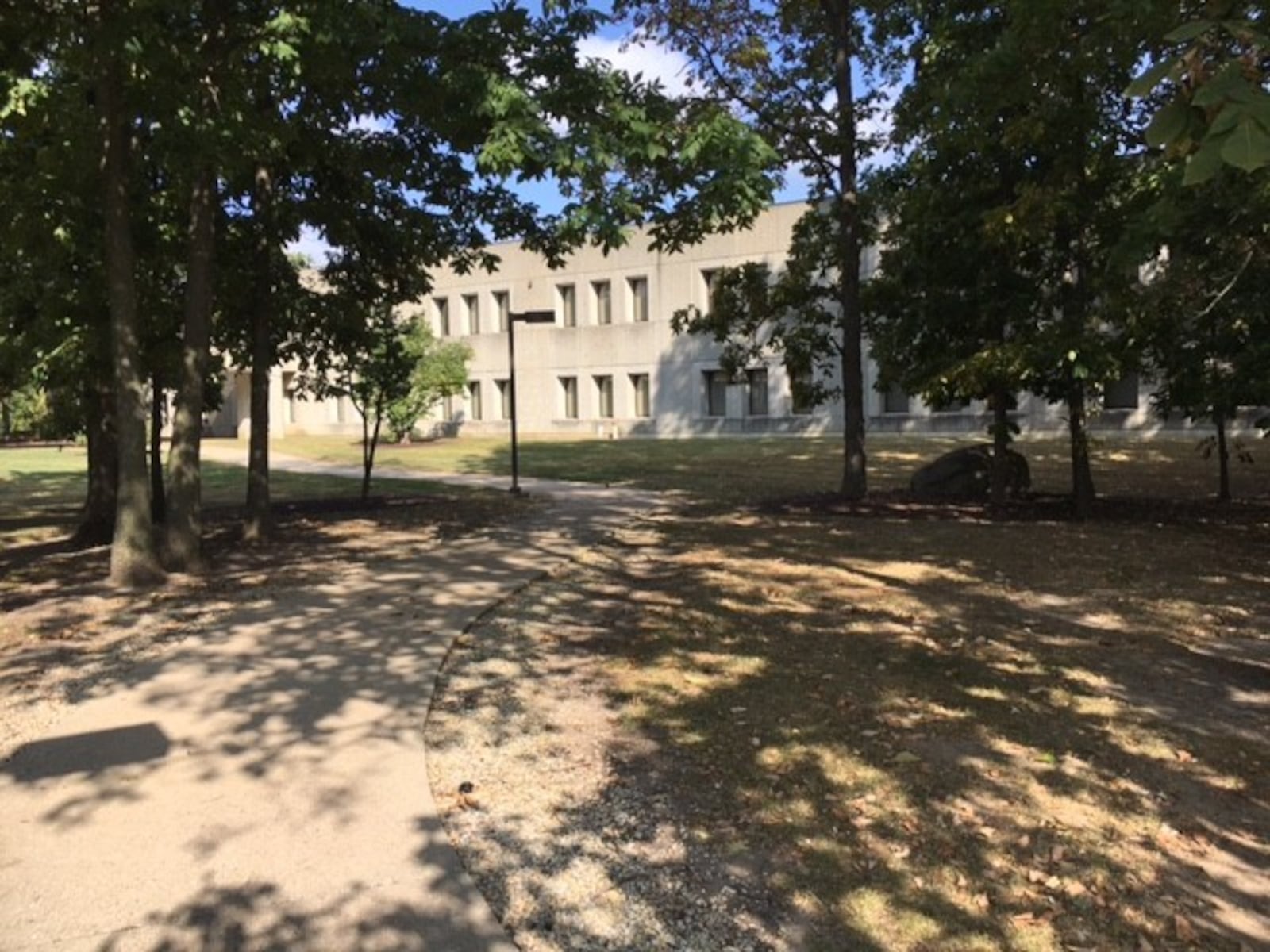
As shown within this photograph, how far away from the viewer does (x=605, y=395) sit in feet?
136

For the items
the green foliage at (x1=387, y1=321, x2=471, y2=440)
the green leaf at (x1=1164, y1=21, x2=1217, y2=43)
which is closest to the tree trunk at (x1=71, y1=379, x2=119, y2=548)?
the green leaf at (x1=1164, y1=21, x2=1217, y2=43)

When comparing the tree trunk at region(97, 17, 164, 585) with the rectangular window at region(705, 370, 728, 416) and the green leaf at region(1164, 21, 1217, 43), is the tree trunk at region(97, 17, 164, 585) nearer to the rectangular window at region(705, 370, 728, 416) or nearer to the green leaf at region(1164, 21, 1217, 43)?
the green leaf at region(1164, 21, 1217, 43)

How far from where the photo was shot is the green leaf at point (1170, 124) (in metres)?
2.22

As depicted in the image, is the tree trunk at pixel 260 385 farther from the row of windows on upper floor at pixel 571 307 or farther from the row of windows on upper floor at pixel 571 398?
the row of windows on upper floor at pixel 571 398

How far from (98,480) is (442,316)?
3364 cm

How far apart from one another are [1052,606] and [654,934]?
18.6ft

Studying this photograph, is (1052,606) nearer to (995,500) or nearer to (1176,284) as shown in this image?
(1176,284)

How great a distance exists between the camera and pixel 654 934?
3.22 m

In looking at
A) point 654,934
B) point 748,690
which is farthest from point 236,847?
point 748,690

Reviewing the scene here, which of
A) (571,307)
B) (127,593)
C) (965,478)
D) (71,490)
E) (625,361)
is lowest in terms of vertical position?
(127,593)

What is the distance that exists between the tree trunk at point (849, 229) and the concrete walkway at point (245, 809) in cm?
985

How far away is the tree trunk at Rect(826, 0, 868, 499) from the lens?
14820 millimetres

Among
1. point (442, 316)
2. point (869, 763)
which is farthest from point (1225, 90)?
point (442, 316)

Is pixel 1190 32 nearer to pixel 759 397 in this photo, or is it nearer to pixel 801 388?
pixel 801 388
